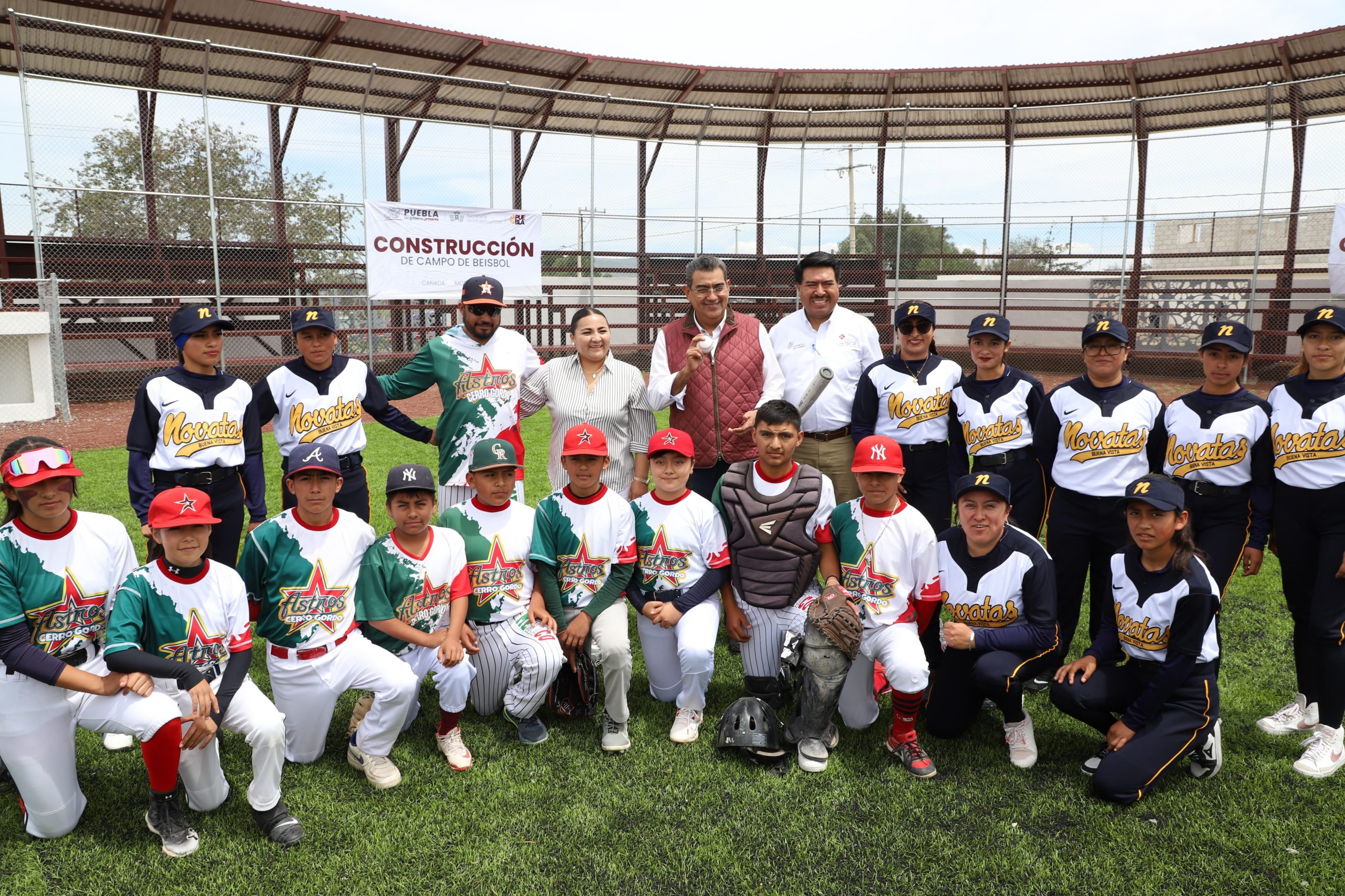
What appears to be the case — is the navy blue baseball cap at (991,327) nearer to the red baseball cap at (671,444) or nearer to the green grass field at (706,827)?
the red baseball cap at (671,444)

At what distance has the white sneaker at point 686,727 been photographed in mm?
4129

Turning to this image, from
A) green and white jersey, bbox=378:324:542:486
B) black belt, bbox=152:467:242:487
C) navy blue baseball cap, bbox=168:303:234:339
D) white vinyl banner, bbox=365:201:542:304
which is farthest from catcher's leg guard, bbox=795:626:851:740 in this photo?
white vinyl banner, bbox=365:201:542:304

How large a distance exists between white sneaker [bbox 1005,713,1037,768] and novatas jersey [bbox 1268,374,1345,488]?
173 cm

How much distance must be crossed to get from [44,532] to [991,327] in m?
4.72

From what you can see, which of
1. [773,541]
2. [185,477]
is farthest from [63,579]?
[773,541]

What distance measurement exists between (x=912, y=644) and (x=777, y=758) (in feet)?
2.79

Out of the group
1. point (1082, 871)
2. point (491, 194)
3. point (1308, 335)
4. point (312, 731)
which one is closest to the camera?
point (1082, 871)

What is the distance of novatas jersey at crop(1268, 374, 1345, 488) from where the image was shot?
3947 millimetres

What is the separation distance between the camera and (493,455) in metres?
4.25

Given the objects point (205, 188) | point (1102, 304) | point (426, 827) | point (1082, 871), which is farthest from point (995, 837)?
point (205, 188)

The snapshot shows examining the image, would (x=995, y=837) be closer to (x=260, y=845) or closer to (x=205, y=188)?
(x=260, y=845)

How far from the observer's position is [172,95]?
13484 millimetres

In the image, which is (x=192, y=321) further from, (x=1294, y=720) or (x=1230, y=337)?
(x=1294, y=720)

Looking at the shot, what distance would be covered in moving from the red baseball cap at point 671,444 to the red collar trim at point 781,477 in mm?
362
